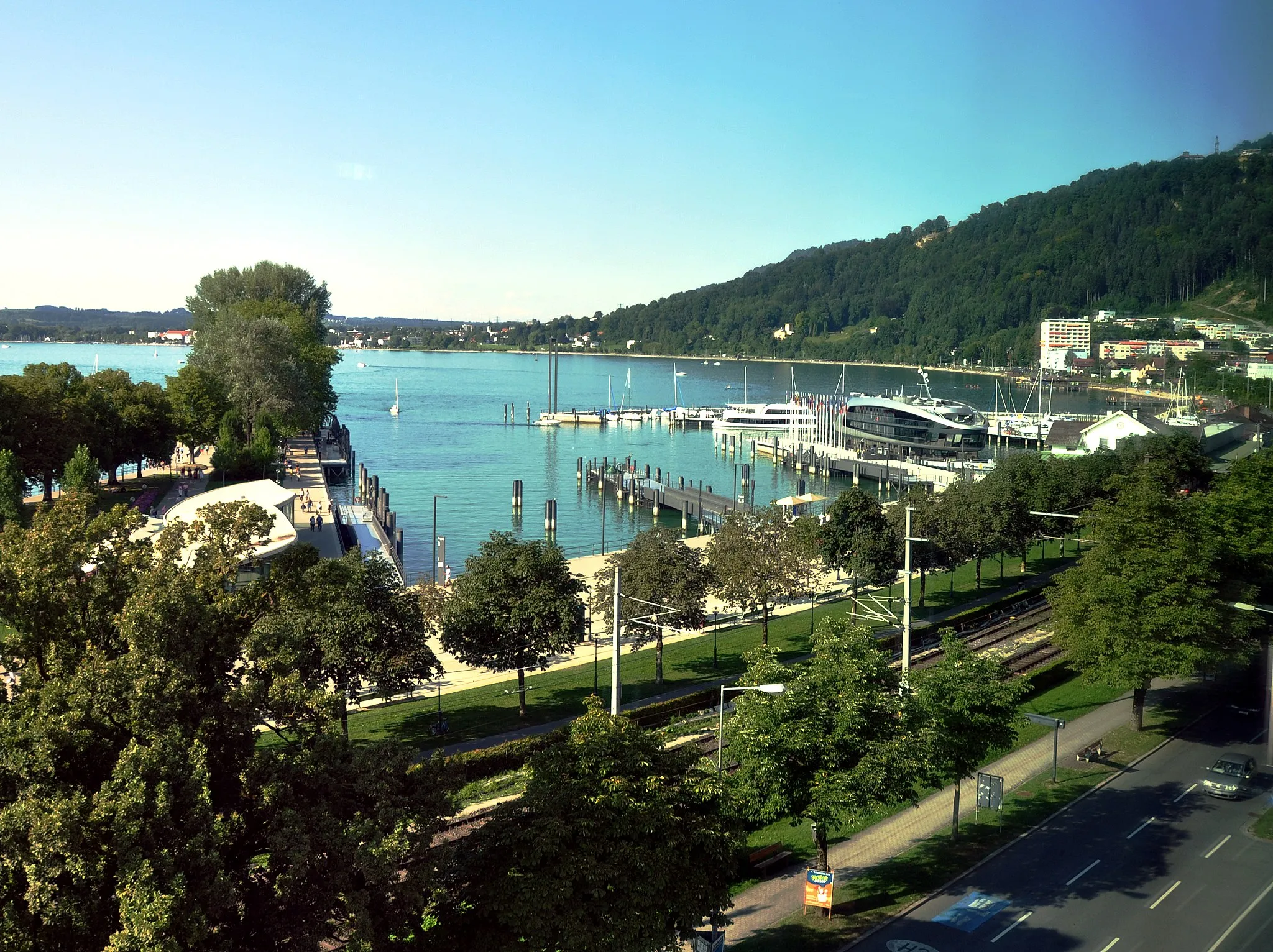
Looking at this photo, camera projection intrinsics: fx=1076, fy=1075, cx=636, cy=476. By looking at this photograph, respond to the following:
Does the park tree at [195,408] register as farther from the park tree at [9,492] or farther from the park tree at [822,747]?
the park tree at [822,747]

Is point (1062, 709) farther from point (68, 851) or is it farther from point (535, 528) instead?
point (535, 528)

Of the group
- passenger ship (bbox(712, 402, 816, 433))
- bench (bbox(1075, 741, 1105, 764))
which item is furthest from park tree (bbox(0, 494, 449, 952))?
passenger ship (bbox(712, 402, 816, 433))

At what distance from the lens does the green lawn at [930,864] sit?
13312mm

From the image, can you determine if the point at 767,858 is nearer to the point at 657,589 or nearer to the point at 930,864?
the point at 930,864

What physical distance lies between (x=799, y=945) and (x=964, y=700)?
16.1 ft

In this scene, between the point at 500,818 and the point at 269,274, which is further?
the point at 269,274

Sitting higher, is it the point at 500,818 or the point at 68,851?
the point at 68,851

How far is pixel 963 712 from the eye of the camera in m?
16.2

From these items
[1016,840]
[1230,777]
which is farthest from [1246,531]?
[1016,840]

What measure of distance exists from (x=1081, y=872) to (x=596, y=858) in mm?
8111

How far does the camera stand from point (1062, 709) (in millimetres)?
22484

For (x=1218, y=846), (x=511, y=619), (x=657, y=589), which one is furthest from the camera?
(x=657, y=589)

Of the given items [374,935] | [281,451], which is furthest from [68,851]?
[281,451]

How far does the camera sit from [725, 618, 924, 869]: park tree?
1354 centimetres
